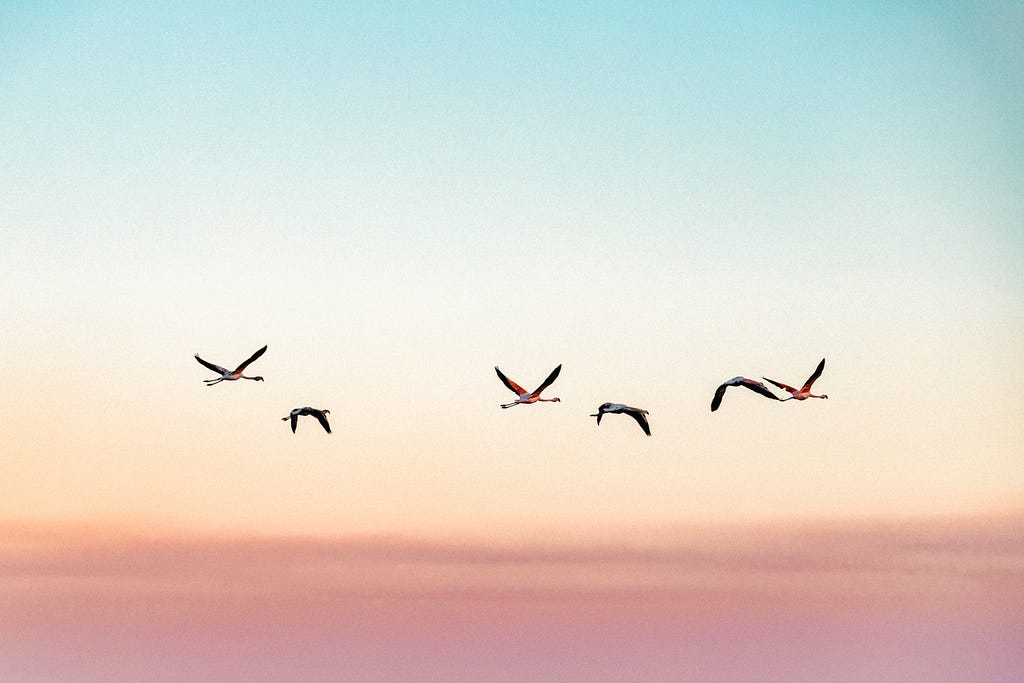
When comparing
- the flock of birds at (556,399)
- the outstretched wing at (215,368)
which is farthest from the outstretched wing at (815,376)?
the outstretched wing at (215,368)

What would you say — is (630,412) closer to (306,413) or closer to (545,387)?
(545,387)

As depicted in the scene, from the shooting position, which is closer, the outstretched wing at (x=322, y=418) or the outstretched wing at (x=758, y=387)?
the outstretched wing at (x=758, y=387)

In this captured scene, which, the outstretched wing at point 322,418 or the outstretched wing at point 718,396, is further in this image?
the outstretched wing at point 322,418

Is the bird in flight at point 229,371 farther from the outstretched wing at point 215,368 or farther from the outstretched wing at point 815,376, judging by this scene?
the outstretched wing at point 815,376

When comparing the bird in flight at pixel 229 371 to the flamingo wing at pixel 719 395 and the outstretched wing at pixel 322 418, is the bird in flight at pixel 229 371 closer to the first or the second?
the outstretched wing at pixel 322 418

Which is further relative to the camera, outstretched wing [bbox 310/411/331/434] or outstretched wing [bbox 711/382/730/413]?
outstretched wing [bbox 310/411/331/434]

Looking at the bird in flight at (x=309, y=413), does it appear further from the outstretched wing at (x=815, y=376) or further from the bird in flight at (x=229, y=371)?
the outstretched wing at (x=815, y=376)

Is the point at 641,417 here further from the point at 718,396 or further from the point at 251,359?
the point at 251,359

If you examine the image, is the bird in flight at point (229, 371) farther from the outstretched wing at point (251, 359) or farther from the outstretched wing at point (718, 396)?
the outstretched wing at point (718, 396)

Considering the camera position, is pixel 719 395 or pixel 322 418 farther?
pixel 322 418

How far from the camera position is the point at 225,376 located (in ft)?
367

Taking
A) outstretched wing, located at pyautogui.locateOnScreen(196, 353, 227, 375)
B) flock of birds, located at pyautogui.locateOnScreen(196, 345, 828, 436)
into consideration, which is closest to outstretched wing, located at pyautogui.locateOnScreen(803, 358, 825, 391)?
flock of birds, located at pyautogui.locateOnScreen(196, 345, 828, 436)

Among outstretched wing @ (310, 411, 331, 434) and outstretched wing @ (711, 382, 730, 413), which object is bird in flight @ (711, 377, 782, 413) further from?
outstretched wing @ (310, 411, 331, 434)

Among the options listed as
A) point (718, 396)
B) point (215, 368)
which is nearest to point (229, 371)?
point (215, 368)
